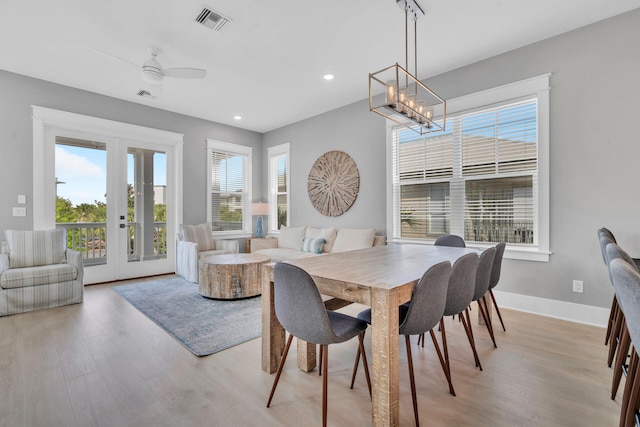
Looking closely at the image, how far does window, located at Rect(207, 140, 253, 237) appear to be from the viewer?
5812 mm

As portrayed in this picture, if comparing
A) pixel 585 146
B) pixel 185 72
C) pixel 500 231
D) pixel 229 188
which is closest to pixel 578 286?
pixel 500 231

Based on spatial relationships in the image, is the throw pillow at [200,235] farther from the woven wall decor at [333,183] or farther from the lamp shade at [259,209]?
the woven wall decor at [333,183]

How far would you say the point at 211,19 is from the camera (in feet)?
8.87

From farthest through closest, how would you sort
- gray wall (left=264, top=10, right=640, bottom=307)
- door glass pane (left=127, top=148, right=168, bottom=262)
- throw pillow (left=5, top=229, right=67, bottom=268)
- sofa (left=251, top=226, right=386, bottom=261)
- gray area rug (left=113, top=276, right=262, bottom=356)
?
door glass pane (left=127, top=148, right=168, bottom=262)
sofa (left=251, top=226, right=386, bottom=261)
throw pillow (left=5, top=229, right=67, bottom=268)
gray wall (left=264, top=10, right=640, bottom=307)
gray area rug (left=113, top=276, right=262, bottom=356)

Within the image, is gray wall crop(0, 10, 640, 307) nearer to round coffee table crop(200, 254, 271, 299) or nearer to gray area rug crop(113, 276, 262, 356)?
gray area rug crop(113, 276, 262, 356)

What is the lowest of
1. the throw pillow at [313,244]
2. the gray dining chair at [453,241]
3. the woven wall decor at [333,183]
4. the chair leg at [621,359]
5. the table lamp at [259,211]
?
the chair leg at [621,359]

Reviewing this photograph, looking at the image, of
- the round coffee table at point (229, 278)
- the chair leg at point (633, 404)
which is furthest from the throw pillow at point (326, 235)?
the chair leg at point (633, 404)

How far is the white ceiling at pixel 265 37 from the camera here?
2592 millimetres

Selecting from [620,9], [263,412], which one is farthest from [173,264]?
[620,9]

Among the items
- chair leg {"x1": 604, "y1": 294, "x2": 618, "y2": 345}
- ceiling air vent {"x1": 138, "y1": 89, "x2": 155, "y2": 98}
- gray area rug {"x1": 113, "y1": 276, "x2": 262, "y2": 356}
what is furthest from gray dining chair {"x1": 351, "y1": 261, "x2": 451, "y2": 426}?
ceiling air vent {"x1": 138, "y1": 89, "x2": 155, "y2": 98}

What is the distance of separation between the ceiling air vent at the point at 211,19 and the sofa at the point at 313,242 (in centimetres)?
272

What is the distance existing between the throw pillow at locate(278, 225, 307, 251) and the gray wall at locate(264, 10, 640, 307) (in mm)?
3089

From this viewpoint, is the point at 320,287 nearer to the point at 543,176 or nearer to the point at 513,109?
the point at 543,176

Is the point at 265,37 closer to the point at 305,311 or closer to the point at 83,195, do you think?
the point at 305,311
